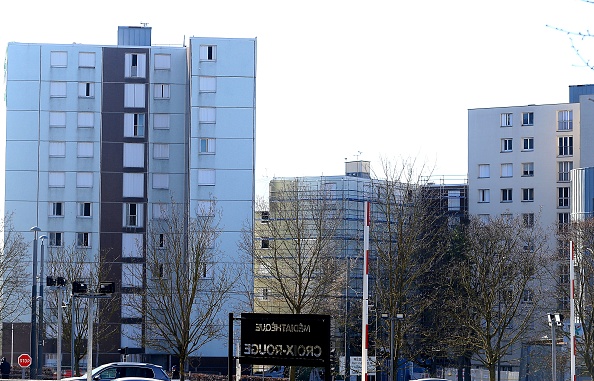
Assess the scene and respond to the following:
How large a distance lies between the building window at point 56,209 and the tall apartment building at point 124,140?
87mm

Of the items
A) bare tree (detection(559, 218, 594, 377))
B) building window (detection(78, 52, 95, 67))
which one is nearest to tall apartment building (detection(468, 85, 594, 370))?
bare tree (detection(559, 218, 594, 377))

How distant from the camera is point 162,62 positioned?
7781 cm

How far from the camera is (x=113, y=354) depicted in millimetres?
73625

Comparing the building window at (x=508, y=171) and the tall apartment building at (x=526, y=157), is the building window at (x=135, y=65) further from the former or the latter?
the building window at (x=508, y=171)

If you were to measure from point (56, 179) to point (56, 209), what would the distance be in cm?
226

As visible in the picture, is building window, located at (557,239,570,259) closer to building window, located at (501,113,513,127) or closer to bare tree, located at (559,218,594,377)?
bare tree, located at (559,218,594,377)

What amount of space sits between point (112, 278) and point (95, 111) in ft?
41.9

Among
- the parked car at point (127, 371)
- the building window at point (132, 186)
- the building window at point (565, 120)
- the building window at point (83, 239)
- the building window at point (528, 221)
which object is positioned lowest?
the parked car at point (127, 371)

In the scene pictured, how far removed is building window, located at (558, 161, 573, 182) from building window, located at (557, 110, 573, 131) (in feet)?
9.91

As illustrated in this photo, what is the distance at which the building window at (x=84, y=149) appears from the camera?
76.6 m

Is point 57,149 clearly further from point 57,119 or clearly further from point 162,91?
point 162,91

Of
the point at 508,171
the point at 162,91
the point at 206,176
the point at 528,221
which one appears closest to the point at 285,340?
the point at 206,176

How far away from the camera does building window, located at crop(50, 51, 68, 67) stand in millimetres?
76500

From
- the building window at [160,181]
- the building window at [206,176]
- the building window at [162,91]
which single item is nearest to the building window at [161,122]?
the building window at [162,91]
